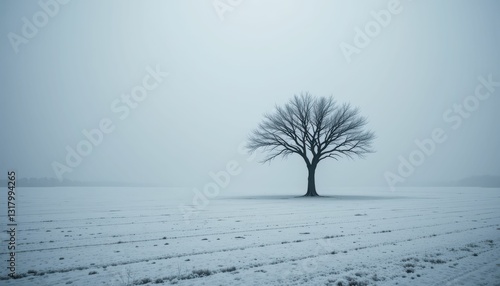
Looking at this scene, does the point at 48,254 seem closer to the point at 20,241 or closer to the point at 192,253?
the point at 20,241

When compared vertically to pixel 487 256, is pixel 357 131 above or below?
above

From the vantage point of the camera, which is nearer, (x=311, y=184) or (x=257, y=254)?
(x=257, y=254)

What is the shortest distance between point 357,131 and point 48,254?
29.5 meters

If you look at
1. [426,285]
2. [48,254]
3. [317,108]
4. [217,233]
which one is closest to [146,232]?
[217,233]

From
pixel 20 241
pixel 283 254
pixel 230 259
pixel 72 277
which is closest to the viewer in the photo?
pixel 72 277

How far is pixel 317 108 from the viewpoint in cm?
3134

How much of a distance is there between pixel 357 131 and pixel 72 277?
29890 mm

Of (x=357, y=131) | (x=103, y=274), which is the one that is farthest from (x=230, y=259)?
(x=357, y=131)

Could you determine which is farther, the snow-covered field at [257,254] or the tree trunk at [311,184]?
the tree trunk at [311,184]

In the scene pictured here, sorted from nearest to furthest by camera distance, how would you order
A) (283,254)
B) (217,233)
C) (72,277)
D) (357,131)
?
(72,277)
(283,254)
(217,233)
(357,131)

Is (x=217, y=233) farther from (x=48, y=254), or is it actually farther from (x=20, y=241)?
(x=20, y=241)

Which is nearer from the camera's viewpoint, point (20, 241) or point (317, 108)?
point (20, 241)

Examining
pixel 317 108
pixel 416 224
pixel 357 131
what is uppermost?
pixel 317 108

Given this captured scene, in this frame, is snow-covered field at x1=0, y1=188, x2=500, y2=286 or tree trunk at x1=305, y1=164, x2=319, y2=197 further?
tree trunk at x1=305, y1=164, x2=319, y2=197
